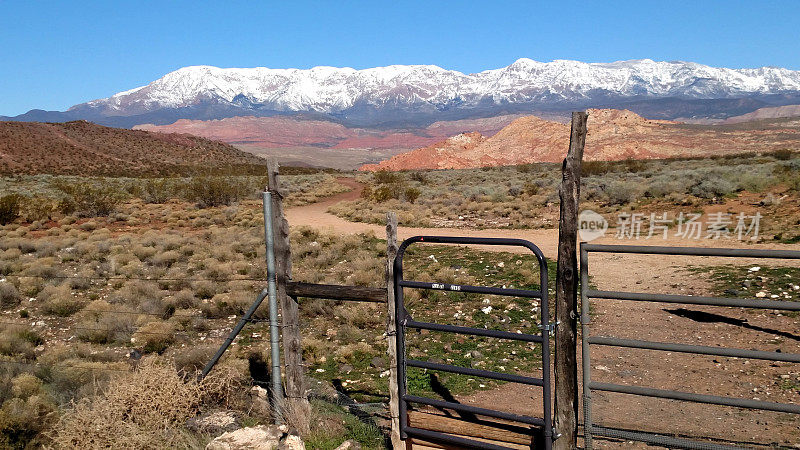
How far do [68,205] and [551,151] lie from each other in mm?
75571

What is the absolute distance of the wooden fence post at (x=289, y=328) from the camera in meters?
5.54

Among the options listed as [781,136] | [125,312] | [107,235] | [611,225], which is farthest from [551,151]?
[125,312]

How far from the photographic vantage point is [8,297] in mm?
11812

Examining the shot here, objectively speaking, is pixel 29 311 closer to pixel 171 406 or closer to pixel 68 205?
pixel 171 406

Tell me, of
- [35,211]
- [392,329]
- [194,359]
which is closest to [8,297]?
[194,359]

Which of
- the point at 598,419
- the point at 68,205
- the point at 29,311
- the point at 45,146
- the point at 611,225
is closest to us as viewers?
the point at 598,419

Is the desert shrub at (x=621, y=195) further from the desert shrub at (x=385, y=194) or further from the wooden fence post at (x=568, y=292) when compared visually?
the wooden fence post at (x=568, y=292)

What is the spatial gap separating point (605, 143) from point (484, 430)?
87986mm

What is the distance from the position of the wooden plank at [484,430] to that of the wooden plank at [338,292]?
1.27 meters

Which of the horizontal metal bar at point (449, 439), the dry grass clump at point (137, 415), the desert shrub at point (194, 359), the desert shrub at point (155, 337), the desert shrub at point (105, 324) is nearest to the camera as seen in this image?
the horizontal metal bar at point (449, 439)

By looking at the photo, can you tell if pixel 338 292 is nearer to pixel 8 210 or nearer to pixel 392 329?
pixel 392 329

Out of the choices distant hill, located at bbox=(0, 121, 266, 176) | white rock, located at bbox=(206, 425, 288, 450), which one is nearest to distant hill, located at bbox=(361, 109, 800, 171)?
distant hill, located at bbox=(0, 121, 266, 176)

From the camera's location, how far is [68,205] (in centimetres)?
2791

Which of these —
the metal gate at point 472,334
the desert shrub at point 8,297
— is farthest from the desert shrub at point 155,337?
the metal gate at point 472,334
